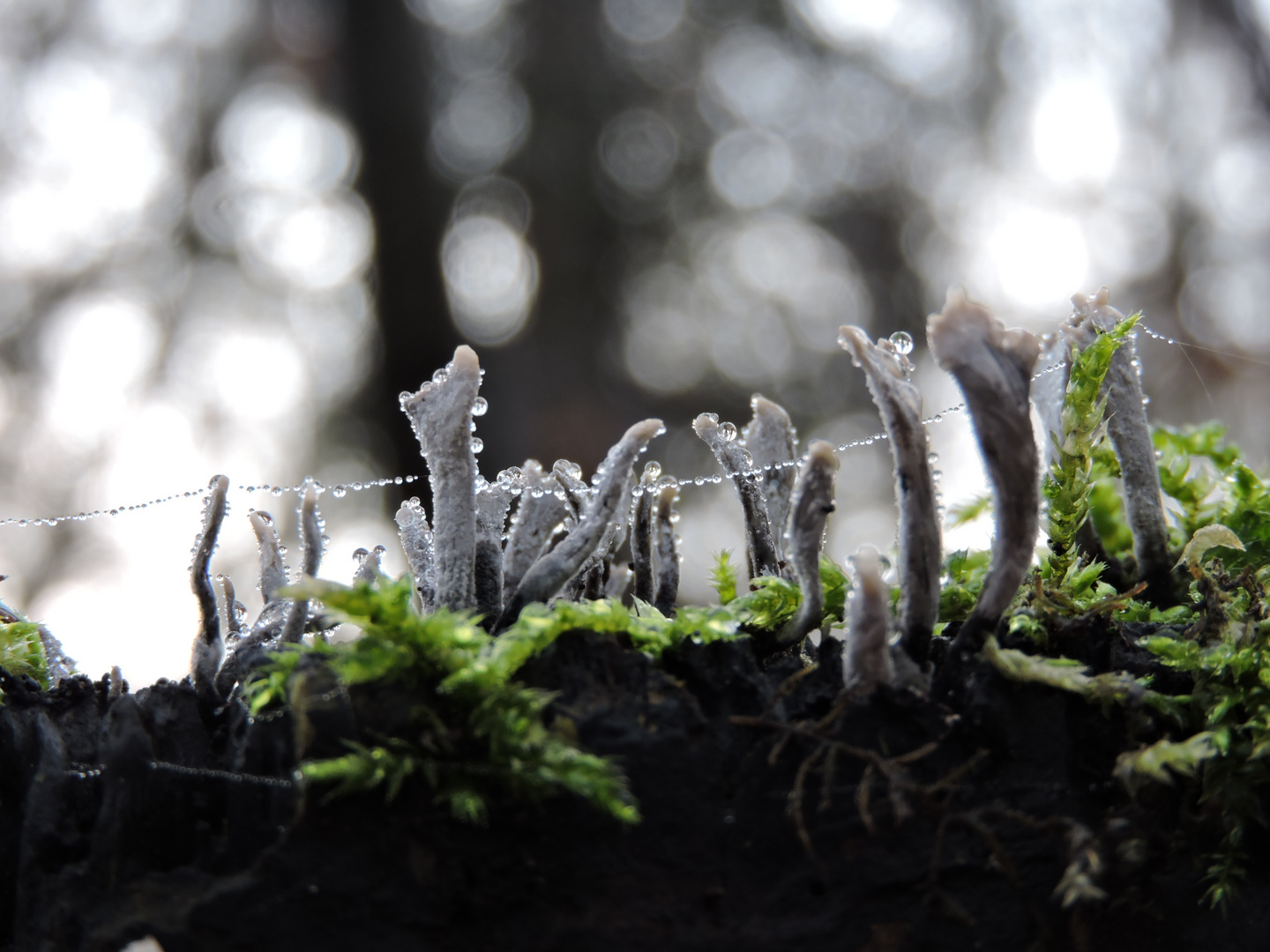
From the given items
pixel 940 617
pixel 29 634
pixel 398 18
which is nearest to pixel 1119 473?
pixel 940 617

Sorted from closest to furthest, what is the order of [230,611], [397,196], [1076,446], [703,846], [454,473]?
[703,846] → [454,473] → [1076,446] → [230,611] → [397,196]

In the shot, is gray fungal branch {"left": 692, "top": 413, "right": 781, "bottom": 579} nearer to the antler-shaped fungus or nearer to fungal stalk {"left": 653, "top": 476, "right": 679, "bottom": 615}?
fungal stalk {"left": 653, "top": 476, "right": 679, "bottom": 615}

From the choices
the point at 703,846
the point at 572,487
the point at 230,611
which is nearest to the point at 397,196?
the point at 230,611


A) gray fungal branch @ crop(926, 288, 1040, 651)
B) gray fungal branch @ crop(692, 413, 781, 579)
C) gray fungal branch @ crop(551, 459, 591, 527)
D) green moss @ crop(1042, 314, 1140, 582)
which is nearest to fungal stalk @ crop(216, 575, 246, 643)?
gray fungal branch @ crop(551, 459, 591, 527)

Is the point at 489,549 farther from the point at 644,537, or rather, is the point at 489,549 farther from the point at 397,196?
the point at 397,196

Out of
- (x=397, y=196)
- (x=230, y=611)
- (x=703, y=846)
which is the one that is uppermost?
(x=397, y=196)

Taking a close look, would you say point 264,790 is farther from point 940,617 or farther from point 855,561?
point 940,617
